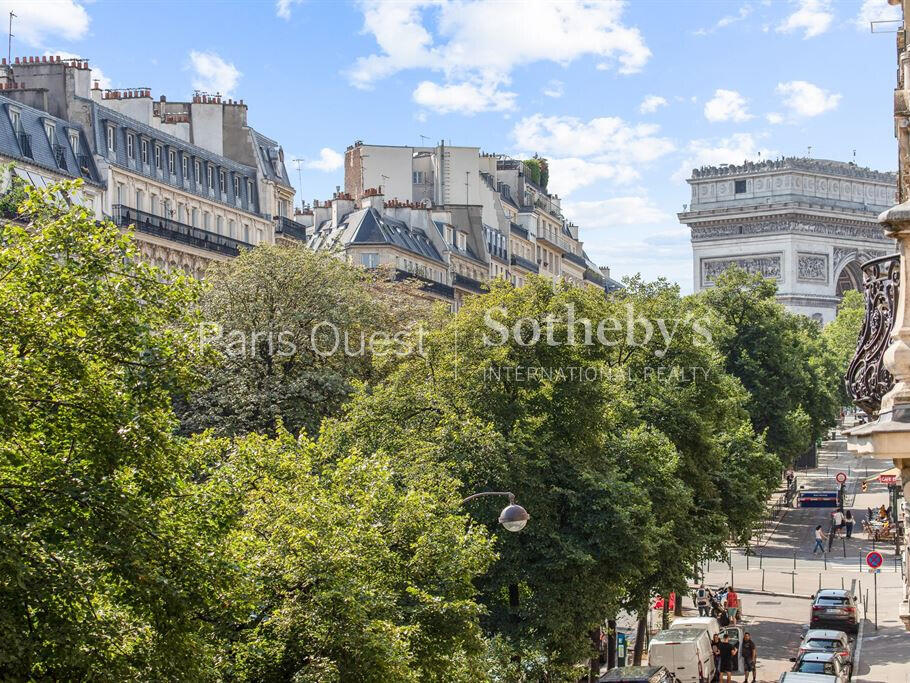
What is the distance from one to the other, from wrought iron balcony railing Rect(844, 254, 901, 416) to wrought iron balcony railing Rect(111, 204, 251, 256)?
42662mm

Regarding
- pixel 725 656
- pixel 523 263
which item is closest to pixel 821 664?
pixel 725 656

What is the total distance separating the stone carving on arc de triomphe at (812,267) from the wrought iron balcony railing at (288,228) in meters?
91.8

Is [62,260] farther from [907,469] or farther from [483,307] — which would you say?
[483,307]

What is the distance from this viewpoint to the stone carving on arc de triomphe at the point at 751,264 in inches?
6265

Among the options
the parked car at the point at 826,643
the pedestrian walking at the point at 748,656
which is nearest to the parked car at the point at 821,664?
the parked car at the point at 826,643

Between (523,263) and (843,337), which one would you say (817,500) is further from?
(843,337)

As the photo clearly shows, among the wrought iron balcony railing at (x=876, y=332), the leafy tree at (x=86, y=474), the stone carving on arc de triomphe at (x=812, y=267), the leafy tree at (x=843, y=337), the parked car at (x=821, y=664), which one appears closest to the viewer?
the wrought iron balcony railing at (x=876, y=332)

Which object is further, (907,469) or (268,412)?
(268,412)

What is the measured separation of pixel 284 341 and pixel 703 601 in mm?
15054

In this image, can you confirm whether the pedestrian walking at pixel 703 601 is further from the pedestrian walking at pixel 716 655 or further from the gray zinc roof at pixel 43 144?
the gray zinc roof at pixel 43 144

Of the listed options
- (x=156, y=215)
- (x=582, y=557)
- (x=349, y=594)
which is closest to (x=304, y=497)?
(x=349, y=594)

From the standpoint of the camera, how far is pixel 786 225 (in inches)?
6255

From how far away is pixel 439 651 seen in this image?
946 inches

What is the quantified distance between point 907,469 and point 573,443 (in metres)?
23.4
